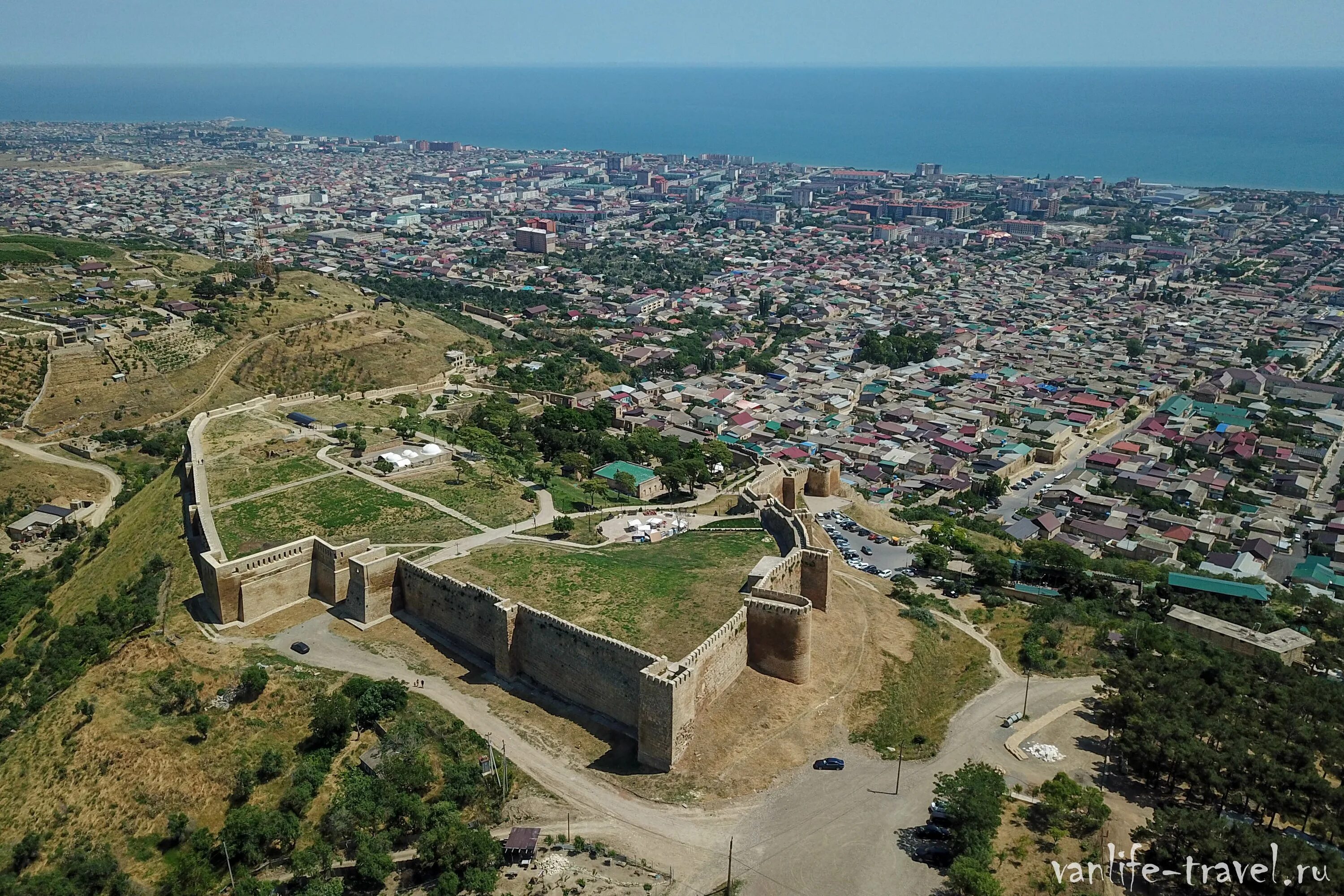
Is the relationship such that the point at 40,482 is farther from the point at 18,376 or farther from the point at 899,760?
the point at 899,760

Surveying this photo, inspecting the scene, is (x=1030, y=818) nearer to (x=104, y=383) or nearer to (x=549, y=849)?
(x=549, y=849)

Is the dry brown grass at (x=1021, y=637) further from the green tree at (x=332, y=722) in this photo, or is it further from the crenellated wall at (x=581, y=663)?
the green tree at (x=332, y=722)

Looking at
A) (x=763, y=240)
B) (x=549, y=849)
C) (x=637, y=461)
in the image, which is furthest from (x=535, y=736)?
(x=763, y=240)

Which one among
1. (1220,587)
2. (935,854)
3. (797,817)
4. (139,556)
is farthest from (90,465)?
(1220,587)

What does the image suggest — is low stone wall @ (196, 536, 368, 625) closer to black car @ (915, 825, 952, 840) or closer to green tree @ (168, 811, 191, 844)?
green tree @ (168, 811, 191, 844)

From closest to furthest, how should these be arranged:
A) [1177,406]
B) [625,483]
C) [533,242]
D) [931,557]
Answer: [931,557] < [625,483] < [1177,406] < [533,242]

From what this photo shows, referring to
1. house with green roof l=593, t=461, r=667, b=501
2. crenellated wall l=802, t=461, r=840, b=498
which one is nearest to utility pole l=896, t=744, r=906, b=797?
house with green roof l=593, t=461, r=667, b=501

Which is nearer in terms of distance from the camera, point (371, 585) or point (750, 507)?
point (371, 585)
